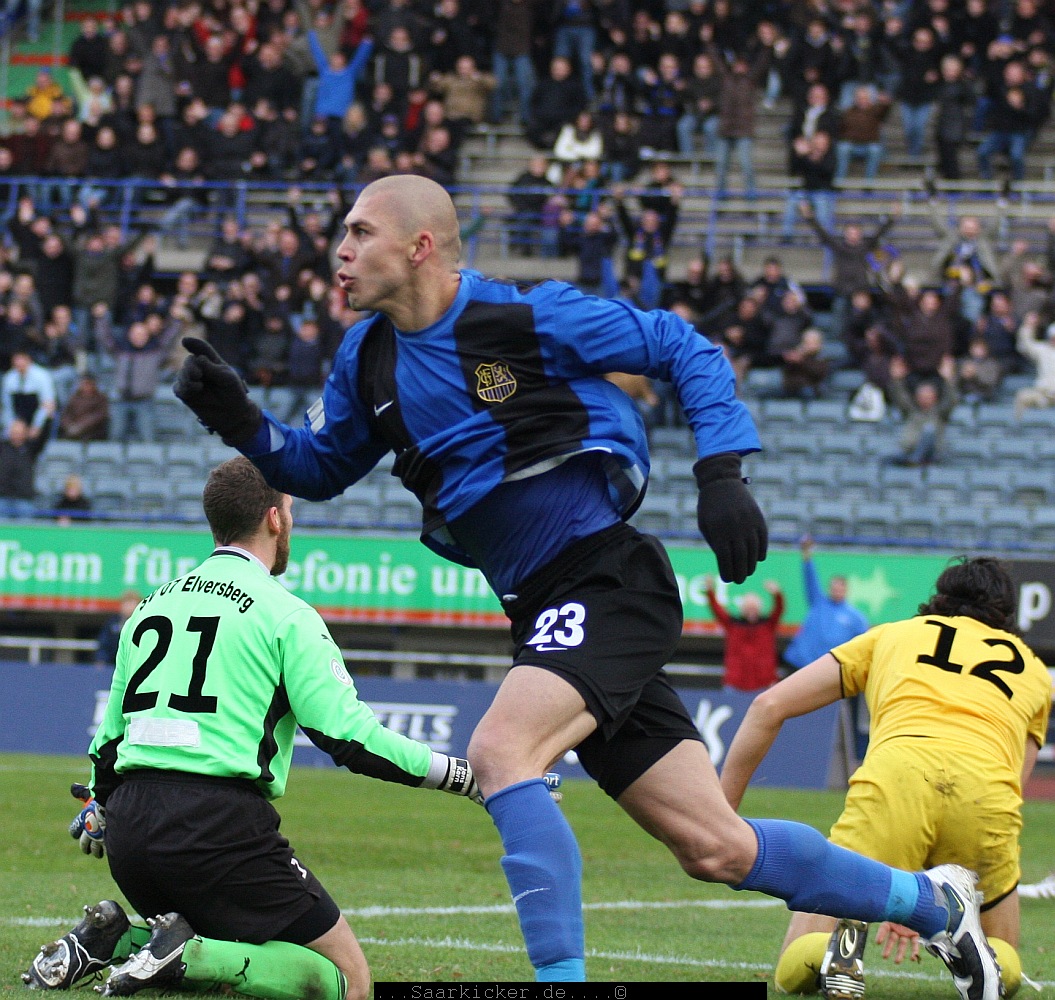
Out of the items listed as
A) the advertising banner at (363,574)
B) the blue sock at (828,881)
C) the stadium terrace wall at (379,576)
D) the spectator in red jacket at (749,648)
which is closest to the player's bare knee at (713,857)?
the blue sock at (828,881)

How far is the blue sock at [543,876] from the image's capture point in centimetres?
399

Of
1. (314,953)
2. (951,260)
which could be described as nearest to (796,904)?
(314,953)

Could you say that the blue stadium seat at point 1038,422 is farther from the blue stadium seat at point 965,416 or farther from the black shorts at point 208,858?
the black shorts at point 208,858

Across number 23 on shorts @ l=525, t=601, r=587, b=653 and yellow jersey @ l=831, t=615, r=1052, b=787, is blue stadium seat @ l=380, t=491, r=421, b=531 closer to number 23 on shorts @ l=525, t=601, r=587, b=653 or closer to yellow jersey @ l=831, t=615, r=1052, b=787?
yellow jersey @ l=831, t=615, r=1052, b=787

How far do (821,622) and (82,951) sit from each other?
12.1 m

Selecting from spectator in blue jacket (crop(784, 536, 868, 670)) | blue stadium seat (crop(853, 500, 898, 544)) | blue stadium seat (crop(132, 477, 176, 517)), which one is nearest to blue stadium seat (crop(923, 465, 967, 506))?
blue stadium seat (crop(853, 500, 898, 544))

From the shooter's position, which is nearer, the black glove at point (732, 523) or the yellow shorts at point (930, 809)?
the black glove at point (732, 523)

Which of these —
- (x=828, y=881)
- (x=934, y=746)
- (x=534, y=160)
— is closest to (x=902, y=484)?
(x=534, y=160)

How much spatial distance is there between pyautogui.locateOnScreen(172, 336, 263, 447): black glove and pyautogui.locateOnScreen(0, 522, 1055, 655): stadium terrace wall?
1265 centimetres

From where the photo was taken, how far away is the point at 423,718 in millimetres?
16297

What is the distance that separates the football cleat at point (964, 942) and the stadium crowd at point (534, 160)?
14516mm

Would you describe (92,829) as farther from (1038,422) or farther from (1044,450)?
(1038,422)

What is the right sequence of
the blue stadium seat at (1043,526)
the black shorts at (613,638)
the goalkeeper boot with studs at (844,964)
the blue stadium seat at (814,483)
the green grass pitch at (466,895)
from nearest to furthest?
the black shorts at (613,638), the goalkeeper boot with studs at (844,964), the green grass pitch at (466,895), the blue stadium seat at (1043,526), the blue stadium seat at (814,483)

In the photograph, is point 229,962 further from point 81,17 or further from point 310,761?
point 81,17
